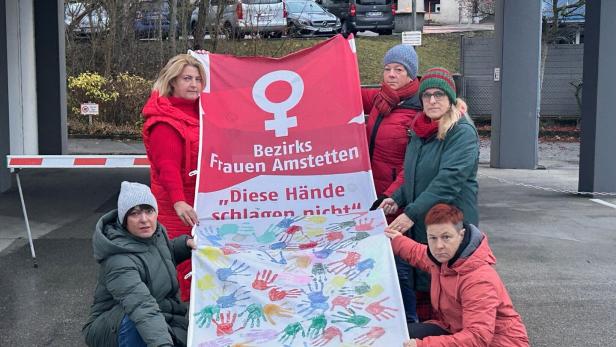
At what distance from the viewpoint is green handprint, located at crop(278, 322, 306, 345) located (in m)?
4.45

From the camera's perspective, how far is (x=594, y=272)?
8.04 meters

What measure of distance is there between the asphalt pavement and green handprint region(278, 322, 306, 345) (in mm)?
2105

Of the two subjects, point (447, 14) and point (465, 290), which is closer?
point (465, 290)

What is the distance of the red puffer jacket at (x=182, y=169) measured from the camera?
5.24 m

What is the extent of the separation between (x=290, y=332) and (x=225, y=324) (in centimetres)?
33

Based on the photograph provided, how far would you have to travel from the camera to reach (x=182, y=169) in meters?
5.38

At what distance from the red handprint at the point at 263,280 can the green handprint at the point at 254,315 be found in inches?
5.0

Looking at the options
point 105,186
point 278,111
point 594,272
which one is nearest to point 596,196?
point 594,272

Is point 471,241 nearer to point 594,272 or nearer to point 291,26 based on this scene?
point 594,272

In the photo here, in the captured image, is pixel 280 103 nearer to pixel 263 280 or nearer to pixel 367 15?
pixel 263 280

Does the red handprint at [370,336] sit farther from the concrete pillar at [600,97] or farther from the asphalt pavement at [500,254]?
the concrete pillar at [600,97]

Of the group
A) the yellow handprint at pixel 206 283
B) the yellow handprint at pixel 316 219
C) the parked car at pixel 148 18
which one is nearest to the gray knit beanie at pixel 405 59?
the yellow handprint at pixel 316 219

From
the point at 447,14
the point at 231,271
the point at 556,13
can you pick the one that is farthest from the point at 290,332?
the point at 447,14

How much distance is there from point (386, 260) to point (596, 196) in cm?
840
